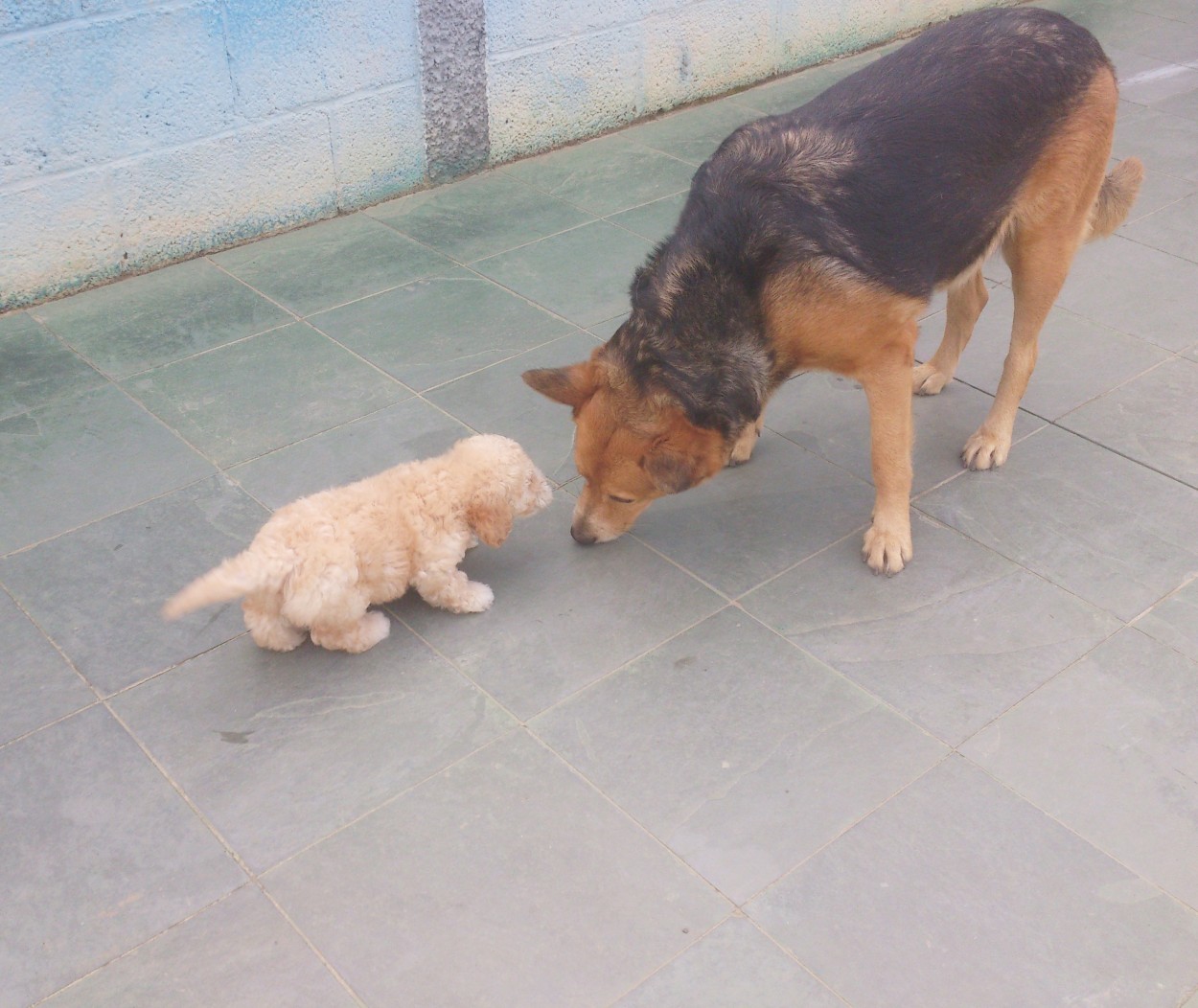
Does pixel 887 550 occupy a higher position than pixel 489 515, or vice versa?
pixel 489 515

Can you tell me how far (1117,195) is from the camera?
4844 millimetres

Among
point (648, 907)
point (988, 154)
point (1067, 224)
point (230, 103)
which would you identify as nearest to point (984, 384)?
point (1067, 224)

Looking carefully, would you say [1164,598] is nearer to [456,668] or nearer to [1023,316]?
[1023,316]

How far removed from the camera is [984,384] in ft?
17.2

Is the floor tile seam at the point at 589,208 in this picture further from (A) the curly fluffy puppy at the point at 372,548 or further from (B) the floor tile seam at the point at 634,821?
(B) the floor tile seam at the point at 634,821

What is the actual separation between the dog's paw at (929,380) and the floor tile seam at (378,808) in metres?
2.65

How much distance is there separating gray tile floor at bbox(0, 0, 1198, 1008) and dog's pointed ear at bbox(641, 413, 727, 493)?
47 centimetres

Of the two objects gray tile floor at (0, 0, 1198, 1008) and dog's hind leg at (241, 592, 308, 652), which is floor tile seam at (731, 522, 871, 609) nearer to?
gray tile floor at (0, 0, 1198, 1008)

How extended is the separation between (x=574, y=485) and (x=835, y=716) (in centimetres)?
151

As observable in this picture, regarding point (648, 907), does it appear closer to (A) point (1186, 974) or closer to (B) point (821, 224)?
(A) point (1186, 974)

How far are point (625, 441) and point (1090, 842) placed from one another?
181 cm

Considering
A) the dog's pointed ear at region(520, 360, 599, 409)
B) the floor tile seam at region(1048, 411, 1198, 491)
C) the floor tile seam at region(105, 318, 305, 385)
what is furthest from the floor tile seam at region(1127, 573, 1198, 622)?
the floor tile seam at region(105, 318, 305, 385)

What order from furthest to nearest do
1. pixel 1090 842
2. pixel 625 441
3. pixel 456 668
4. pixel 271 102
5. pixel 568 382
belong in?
pixel 271 102 → pixel 568 382 → pixel 625 441 → pixel 456 668 → pixel 1090 842

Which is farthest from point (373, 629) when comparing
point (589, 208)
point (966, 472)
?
point (589, 208)
